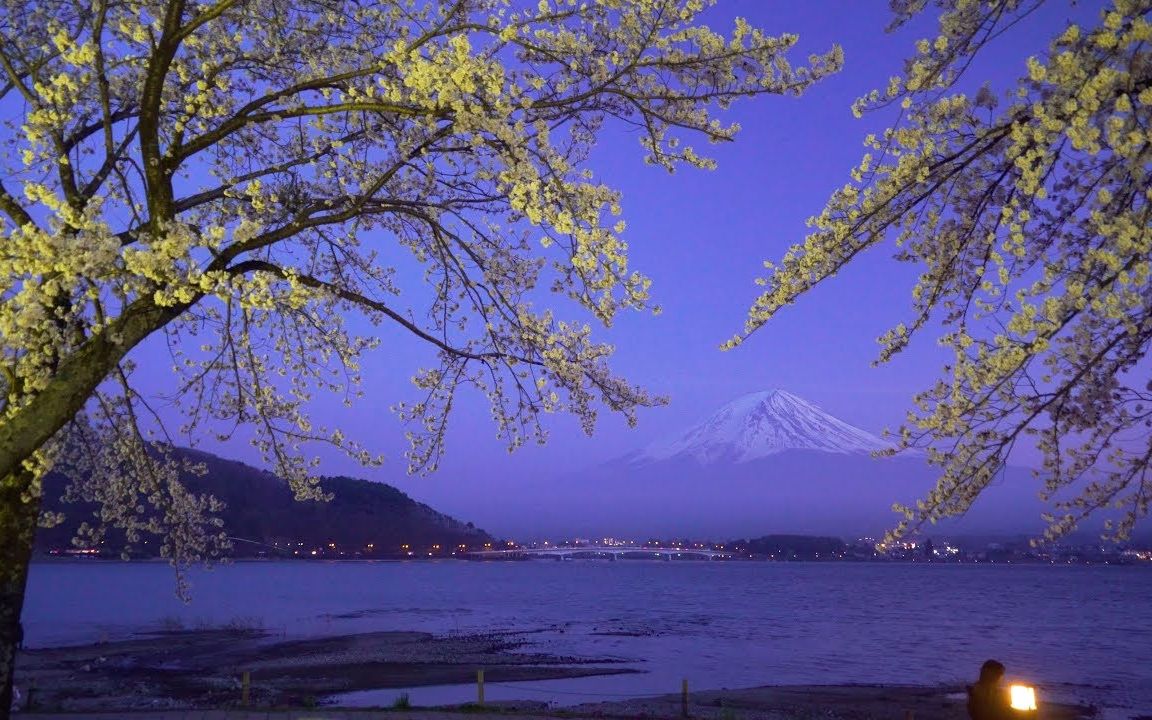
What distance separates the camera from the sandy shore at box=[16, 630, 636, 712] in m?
27.7

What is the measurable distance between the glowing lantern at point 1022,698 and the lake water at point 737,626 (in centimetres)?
2525

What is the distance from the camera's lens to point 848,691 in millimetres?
33594

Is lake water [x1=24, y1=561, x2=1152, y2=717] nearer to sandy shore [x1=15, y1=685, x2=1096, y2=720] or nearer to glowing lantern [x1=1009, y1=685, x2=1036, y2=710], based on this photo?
sandy shore [x1=15, y1=685, x2=1096, y2=720]

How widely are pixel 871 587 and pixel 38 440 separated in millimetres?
132860

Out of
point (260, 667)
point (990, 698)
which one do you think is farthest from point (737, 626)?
point (990, 698)

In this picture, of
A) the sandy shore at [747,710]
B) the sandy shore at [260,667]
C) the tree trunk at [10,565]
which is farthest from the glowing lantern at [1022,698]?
the sandy shore at [260,667]

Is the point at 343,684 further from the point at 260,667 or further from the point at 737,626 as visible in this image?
the point at 737,626

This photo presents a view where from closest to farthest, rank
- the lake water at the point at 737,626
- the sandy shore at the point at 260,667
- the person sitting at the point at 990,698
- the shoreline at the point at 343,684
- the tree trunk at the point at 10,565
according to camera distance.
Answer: the person sitting at the point at 990,698 → the tree trunk at the point at 10,565 → the shoreline at the point at 343,684 → the sandy shore at the point at 260,667 → the lake water at the point at 737,626

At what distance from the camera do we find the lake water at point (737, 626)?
38750mm

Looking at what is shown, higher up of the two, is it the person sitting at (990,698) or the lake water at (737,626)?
the person sitting at (990,698)

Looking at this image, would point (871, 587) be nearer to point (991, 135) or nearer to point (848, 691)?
point (848, 691)

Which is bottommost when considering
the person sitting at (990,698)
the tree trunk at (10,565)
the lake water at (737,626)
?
the lake water at (737,626)

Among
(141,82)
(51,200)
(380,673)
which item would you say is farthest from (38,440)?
(380,673)

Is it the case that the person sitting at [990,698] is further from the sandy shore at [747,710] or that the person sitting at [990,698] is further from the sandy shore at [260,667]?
the sandy shore at [260,667]
